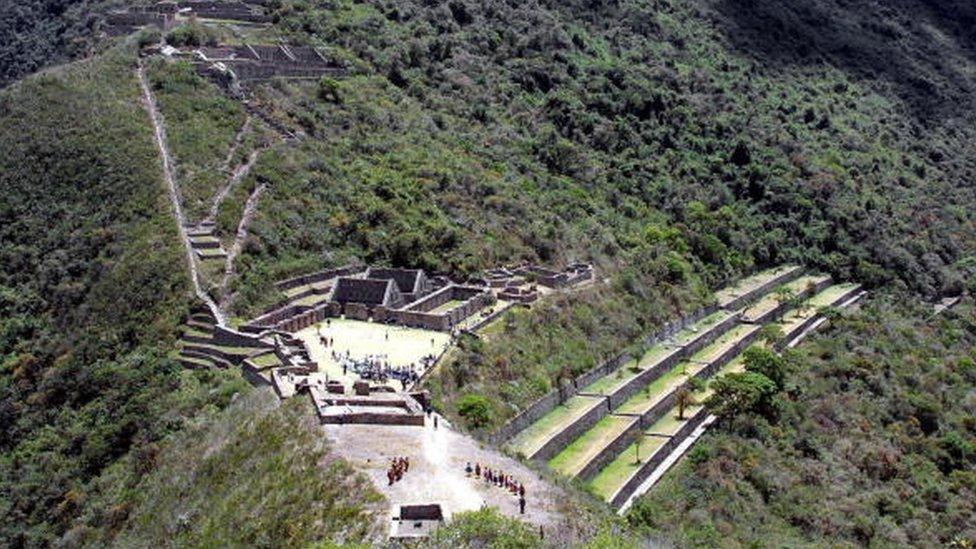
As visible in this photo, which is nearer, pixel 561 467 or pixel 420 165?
pixel 561 467

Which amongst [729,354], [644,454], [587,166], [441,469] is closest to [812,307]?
[729,354]

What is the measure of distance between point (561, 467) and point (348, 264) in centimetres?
1667

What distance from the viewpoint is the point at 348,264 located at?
55188mm

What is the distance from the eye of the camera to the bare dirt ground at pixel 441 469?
29.7 meters

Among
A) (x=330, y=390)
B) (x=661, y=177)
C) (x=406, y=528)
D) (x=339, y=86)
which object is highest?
(x=406, y=528)

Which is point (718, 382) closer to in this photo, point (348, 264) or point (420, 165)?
point (348, 264)

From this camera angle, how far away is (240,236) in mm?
53469

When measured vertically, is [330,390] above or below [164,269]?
above

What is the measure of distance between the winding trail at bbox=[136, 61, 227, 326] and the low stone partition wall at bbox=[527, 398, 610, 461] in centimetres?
1269

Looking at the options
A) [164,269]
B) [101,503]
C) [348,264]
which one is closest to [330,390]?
[101,503]

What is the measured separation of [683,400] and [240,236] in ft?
66.6

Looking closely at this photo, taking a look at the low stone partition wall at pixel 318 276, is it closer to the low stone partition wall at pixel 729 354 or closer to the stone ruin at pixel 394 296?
the stone ruin at pixel 394 296

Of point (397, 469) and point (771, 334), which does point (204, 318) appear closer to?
point (397, 469)

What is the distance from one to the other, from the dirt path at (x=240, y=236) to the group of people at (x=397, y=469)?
18113mm
